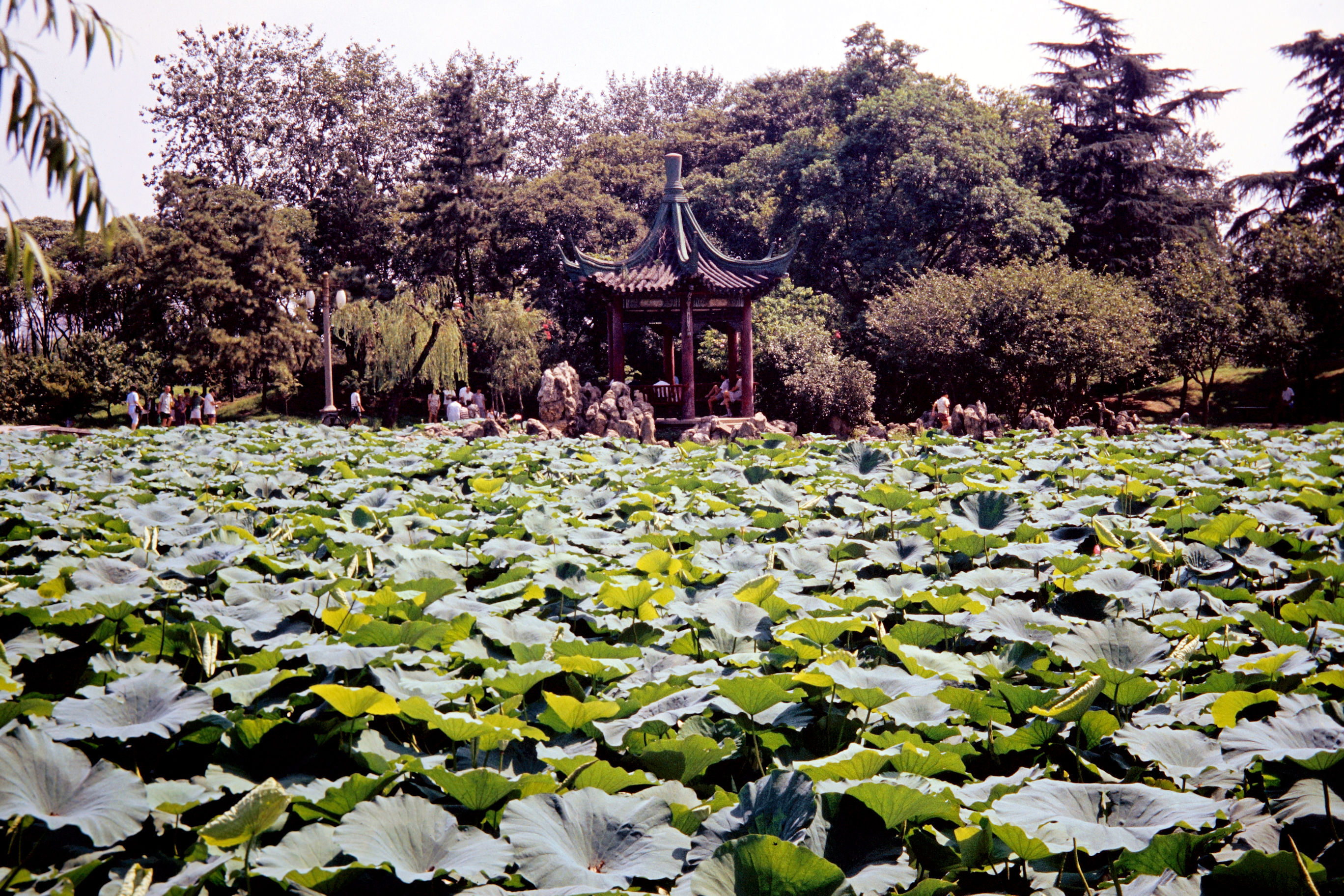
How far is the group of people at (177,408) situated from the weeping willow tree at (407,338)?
4441 millimetres

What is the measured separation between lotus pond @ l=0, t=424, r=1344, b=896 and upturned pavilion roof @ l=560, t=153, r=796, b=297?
1399cm

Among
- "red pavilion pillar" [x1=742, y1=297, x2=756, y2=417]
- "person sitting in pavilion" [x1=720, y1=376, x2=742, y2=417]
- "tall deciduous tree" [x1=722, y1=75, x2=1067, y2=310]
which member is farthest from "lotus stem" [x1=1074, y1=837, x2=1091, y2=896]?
"tall deciduous tree" [x1=722, y1=75, x2=1067, y2=310]

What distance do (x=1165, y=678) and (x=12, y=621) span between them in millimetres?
2732

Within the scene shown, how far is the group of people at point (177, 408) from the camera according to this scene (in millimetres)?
23047

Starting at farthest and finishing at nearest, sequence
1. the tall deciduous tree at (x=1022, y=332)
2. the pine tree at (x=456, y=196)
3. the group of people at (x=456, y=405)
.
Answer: the pine tree at (x=456, y=196) → the tall deciduous tree at (x=1022, y=332) → the group of people at (x=456, y=405)

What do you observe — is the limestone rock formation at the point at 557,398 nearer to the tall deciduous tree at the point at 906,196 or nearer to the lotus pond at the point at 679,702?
the lotus pond at the point at 679,702

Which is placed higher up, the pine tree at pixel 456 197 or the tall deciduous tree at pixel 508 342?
the pine tree at pixel 456 197

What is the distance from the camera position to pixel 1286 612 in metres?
2.24

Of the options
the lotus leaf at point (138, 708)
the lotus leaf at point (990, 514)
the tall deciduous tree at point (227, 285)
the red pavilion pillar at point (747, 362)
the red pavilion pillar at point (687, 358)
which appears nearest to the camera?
the lotus leaf at point (138, 708)

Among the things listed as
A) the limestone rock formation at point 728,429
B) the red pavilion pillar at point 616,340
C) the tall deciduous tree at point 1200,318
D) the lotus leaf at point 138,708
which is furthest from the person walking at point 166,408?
the tall deciduous tree at point 1200,318

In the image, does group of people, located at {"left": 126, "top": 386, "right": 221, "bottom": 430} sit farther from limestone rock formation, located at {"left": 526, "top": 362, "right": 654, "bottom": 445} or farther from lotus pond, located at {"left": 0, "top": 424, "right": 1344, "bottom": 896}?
lotus pond, located at {"left": 0, "top": 424, "right": 1344, "bottom": 896}

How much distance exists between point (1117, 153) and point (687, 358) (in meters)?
17.9

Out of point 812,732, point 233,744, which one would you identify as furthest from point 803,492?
point 233,744

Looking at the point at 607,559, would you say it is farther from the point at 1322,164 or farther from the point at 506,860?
the point at 1322,164
